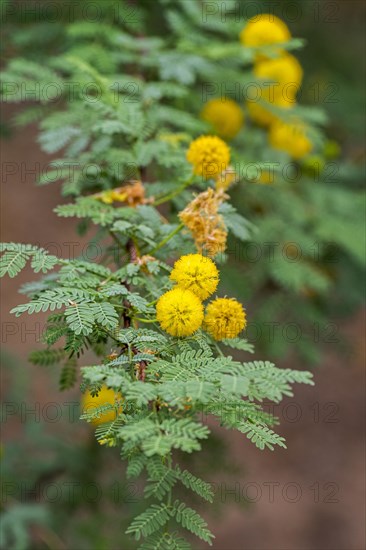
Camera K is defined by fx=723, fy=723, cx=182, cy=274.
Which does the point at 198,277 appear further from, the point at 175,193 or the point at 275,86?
the point at 275,86

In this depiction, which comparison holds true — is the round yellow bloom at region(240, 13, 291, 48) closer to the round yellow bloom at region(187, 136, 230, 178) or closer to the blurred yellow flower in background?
the blurred yellow flower in background

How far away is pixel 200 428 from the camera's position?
4.43 feet

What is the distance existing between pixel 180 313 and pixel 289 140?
5.75ft

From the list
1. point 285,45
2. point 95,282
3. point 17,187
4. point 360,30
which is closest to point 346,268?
point 285,45

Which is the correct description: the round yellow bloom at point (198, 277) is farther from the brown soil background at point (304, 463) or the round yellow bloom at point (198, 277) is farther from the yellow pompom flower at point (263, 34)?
the brown soil background at point (304, 463)

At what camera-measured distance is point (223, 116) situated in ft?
9.90

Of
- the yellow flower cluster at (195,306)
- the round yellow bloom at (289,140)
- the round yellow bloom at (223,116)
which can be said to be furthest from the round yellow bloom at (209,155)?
the round yellow bloom at (289,140)

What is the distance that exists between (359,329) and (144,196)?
4.72 metres

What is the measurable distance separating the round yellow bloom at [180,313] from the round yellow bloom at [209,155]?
0.49 m

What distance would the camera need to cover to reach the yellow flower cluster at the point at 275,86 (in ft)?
9.65

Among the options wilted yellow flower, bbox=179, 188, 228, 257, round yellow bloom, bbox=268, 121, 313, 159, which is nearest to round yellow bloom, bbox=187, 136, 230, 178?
wilted yellow flower, bbox=179, 188, 228, 257

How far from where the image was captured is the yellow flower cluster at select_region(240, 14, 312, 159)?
116 inches

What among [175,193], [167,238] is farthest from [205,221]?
[175,193]

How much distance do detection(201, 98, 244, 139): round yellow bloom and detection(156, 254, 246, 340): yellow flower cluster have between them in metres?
1.49
